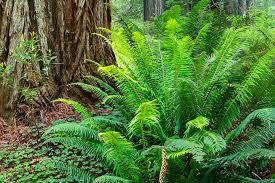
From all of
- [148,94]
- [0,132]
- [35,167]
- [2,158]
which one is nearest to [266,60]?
[148,94]

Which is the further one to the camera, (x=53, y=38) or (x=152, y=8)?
(x=152, y=8)

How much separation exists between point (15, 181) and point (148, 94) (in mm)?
1583

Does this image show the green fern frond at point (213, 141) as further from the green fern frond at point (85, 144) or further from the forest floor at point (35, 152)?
the forest floor at point (35, 152)

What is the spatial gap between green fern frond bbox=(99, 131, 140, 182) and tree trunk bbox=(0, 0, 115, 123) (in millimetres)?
1955

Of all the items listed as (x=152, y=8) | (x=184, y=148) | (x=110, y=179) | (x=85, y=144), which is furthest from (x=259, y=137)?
(x=152, y=8)

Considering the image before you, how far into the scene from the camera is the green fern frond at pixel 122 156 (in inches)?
114

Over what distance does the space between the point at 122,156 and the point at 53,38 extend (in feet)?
→ 8.21

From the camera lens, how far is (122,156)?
3.01 meters

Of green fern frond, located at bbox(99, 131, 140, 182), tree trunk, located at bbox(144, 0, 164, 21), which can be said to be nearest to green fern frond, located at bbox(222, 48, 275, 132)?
green fern frond, located at bbox(99, 131, 140, 182)

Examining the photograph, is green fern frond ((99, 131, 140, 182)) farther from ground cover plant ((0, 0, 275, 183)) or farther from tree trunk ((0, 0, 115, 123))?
tree trunk ((0, 0, 115, 123))

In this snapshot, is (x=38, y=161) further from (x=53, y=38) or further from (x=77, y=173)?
(x=53, y=38)

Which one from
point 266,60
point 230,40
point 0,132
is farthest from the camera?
point 0,132

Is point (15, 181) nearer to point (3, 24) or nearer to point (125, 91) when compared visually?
point (125, 91)

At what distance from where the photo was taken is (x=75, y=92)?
5.02 m
